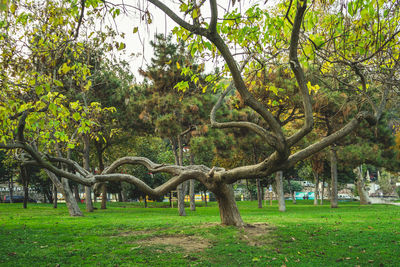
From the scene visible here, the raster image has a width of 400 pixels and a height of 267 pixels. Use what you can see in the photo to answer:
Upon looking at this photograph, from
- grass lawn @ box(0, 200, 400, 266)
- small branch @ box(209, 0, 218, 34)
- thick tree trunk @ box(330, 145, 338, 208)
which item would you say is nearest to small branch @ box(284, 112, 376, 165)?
grass lawn @ box(0, 200, 400, 266)

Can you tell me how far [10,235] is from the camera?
8.74 meters

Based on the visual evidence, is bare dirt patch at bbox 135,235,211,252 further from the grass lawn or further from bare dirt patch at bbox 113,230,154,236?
bare dirt patch at bbox 113,230,154,236

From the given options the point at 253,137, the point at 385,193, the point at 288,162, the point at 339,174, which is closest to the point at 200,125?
the point at 253,137

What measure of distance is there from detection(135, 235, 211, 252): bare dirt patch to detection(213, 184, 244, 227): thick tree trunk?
A: 140 cm

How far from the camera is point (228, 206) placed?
9109 mm

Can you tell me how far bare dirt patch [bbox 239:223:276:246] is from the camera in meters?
7.45

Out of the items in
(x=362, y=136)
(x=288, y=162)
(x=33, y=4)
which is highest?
(x=33, y=4)

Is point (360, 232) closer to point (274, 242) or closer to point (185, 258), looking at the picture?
point (274, 242)

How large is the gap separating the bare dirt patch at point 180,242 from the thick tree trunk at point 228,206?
4.59 feet

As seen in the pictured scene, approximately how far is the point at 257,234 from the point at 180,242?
1.98m

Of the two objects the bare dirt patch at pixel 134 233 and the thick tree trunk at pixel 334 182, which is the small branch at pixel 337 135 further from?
the thick tree trunk at pixel 334 182

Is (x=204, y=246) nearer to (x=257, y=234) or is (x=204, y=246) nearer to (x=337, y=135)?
(x=257, y=234)

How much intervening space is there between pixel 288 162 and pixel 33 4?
23.3 feet

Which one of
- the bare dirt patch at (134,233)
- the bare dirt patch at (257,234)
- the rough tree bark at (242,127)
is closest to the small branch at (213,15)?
the rough tree bark at (242,127)
